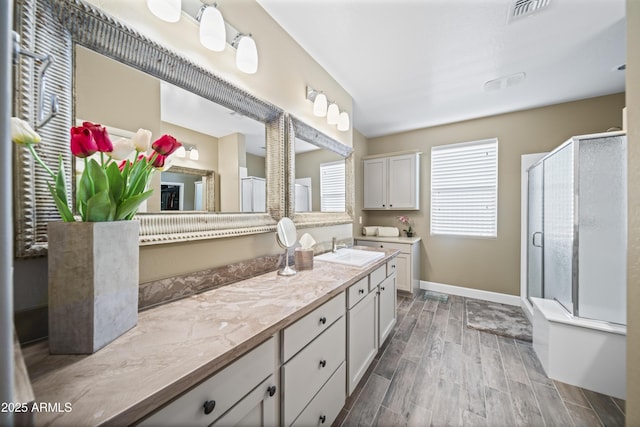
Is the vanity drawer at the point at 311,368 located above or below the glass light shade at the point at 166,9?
below

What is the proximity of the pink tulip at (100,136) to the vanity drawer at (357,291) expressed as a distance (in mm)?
1230

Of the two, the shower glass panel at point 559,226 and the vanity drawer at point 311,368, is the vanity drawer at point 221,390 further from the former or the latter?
the shower glass panel at point 559,226

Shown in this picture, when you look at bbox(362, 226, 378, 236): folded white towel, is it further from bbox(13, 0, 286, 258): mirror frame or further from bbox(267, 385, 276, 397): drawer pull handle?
bbox(267, 385, 276, 397): drawer pull handle

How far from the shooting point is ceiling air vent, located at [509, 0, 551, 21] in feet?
4.69

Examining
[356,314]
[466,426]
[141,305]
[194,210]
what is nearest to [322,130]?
[194,210]

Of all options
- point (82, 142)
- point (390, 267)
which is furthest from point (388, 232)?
point (82, 142)

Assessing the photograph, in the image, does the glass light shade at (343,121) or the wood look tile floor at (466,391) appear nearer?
the wood look tile floor at (466,391)

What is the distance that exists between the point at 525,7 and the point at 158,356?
264 cm

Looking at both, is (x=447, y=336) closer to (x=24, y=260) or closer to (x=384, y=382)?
(x=384, y=382)

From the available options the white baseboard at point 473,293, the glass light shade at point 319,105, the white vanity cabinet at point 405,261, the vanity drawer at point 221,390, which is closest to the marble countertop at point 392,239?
the white vanity cabinet at point 405,261

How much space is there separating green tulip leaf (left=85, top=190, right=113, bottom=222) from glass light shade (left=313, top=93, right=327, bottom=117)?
165 cm

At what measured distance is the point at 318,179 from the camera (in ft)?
6.99

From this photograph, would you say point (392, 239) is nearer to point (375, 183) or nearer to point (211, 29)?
point (375, 183)

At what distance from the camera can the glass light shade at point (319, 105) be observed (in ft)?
6.32
